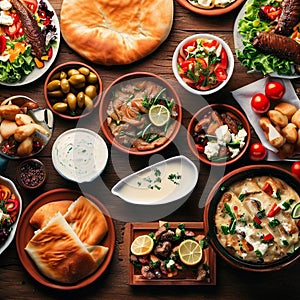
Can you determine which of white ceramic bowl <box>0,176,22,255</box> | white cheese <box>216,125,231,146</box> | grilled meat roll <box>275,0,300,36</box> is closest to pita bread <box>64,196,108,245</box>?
white ceramic bowl <box>0,176,22,255</box>

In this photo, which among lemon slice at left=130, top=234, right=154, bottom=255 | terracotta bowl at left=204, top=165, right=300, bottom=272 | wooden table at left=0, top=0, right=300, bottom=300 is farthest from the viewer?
wooden table at left=0, top=0, right=300, bottom=300

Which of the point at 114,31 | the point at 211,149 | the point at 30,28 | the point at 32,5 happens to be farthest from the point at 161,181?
the point at 32,5

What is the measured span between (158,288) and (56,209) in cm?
74

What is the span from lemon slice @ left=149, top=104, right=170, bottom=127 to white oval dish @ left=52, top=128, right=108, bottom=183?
1.03ft

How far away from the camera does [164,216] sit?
14.5 feet

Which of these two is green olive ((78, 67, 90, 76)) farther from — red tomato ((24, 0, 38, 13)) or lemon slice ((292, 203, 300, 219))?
lemon slice ((292, 203, 300, 219))

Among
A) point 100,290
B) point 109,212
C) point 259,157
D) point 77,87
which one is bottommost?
point 100,290

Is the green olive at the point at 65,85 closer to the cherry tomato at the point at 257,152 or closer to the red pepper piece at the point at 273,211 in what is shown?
the cherry tomato at the point at 257,152

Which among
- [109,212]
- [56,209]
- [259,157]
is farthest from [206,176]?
[56,209]

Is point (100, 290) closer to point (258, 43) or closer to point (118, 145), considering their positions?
point (118, 145)

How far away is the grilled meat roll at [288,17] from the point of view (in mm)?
4305

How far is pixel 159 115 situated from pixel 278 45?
0.77m

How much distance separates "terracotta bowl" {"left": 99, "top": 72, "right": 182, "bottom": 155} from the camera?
4.33 meters

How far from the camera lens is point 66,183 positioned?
444 centimetres
